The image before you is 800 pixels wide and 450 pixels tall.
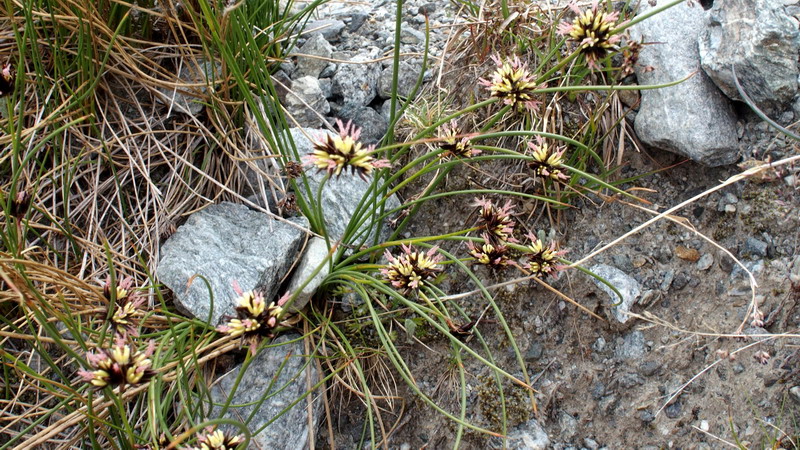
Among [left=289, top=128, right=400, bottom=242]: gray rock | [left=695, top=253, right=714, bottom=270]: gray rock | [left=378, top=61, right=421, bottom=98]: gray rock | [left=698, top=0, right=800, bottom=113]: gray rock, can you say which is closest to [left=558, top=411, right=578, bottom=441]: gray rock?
[left=695, top=253, right=714, bottom=270]: gray rock

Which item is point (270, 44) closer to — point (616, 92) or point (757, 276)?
point (616, 92)

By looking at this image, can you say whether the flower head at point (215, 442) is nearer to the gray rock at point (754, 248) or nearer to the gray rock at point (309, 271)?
the gray rock at point (309, 271)

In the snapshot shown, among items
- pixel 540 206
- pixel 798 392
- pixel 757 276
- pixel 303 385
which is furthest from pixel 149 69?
pixel 798 392

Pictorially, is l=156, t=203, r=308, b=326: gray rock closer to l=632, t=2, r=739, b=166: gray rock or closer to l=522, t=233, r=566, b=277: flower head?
l=522, t=233, r=566, b=277: flower head

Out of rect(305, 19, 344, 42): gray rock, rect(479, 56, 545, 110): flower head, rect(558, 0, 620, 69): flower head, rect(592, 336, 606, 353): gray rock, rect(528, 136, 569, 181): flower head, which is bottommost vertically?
rect(592, 336, 606, 353): gray rock

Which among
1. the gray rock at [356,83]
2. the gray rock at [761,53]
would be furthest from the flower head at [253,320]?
the gray rock at [761,53]

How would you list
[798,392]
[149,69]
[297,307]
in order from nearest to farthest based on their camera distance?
[798,392], [297,307], [149,69]

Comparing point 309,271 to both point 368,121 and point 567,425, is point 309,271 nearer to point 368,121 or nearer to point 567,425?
point 368,121
